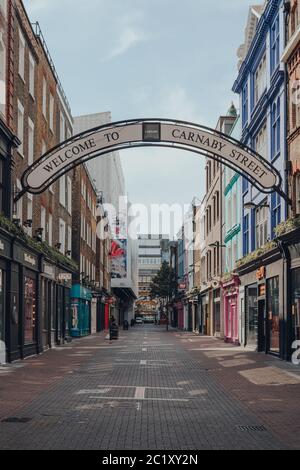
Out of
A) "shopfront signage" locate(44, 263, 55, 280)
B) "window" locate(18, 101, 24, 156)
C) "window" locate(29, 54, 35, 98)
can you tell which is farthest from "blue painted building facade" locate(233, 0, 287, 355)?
"window" locate(29, 54, 35, 98)

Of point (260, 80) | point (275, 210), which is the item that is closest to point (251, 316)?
point (275, 210)

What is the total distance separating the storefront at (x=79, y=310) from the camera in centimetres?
5031

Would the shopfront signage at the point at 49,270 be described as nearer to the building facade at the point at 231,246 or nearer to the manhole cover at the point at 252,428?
the building facade at the point at 231,246

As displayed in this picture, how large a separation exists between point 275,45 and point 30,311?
14553 millimetres

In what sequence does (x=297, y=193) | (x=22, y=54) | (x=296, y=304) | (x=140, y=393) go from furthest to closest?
(x=22, y=54) < (x=297, y=193) < (x=296, y=304) < (x=140, y=393)

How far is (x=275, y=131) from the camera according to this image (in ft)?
95.3

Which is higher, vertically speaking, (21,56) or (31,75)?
(21,56)

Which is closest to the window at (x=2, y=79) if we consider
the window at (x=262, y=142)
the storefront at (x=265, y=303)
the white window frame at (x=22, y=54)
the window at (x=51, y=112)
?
the white window frame at (x=22, y=54)

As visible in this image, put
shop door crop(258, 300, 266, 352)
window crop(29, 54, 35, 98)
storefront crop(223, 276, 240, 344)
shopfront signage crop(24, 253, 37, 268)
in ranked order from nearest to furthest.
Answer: shopfront signage crop(24, 253, 37, 268) < window crop(29, 54, 35, 98) < shop door crop(258, 300, 266, 352) < storefront crop(223, 276, 240, 344)

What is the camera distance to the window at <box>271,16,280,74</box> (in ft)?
93.3

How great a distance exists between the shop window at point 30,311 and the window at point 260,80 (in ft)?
43.1

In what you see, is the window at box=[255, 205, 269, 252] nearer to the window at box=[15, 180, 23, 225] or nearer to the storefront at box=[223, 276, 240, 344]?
A: the storefront at box=[223, 276, 240, 344]

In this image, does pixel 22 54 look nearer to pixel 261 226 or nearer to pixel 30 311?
pixel 30 311
